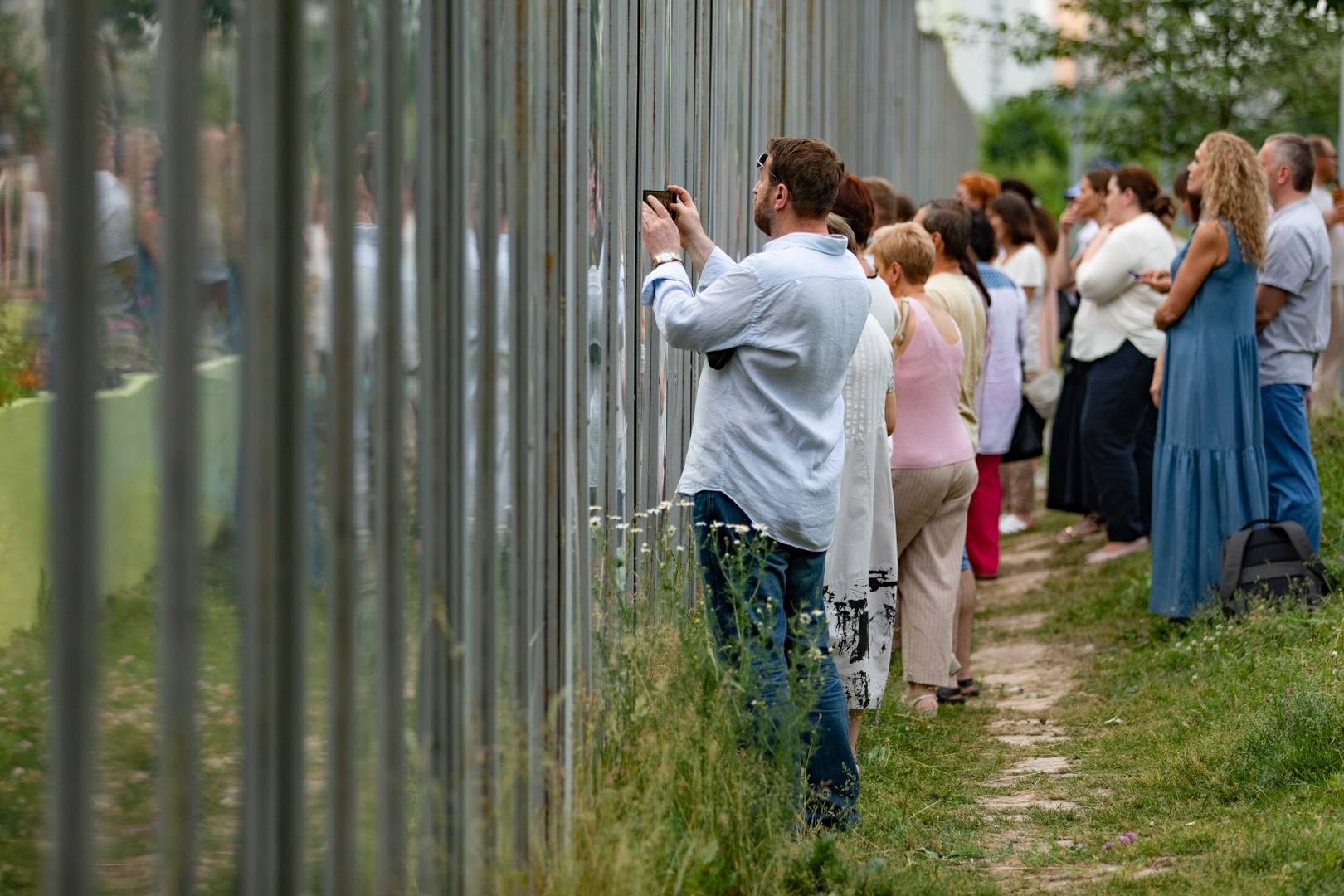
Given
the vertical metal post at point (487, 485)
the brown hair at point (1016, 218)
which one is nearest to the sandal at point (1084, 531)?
the brown hair at point (1016, 218)

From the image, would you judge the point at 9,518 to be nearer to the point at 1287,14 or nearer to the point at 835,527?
the point at 835,527

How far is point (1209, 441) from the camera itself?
289 inches

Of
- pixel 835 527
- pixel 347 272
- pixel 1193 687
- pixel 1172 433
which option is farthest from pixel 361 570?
pixel 1172 433

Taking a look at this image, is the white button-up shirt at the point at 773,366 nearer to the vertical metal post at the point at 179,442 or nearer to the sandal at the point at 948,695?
the vertical metal post at the point at 179,442

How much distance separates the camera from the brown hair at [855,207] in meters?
5.44

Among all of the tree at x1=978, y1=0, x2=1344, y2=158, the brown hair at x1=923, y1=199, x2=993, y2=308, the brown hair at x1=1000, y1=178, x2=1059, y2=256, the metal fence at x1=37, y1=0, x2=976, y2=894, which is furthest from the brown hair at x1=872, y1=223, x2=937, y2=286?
the tree at x1=978, y1=0, x2=1344, y2=158

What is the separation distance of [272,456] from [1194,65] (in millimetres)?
13835

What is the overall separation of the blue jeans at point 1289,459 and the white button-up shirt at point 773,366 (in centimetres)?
375

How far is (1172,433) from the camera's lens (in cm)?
745

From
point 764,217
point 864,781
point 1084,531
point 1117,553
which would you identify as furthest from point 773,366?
point 1084,531

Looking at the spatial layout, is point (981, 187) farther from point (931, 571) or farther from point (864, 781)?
point (864, 781)

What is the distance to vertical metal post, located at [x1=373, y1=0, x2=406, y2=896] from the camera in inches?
105

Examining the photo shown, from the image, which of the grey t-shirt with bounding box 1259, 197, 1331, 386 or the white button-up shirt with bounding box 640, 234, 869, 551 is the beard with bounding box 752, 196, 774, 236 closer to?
the white button-up shirt with bounding box 640, 234, 869, 551

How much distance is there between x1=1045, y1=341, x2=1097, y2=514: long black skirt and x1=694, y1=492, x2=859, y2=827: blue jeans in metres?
5.39
